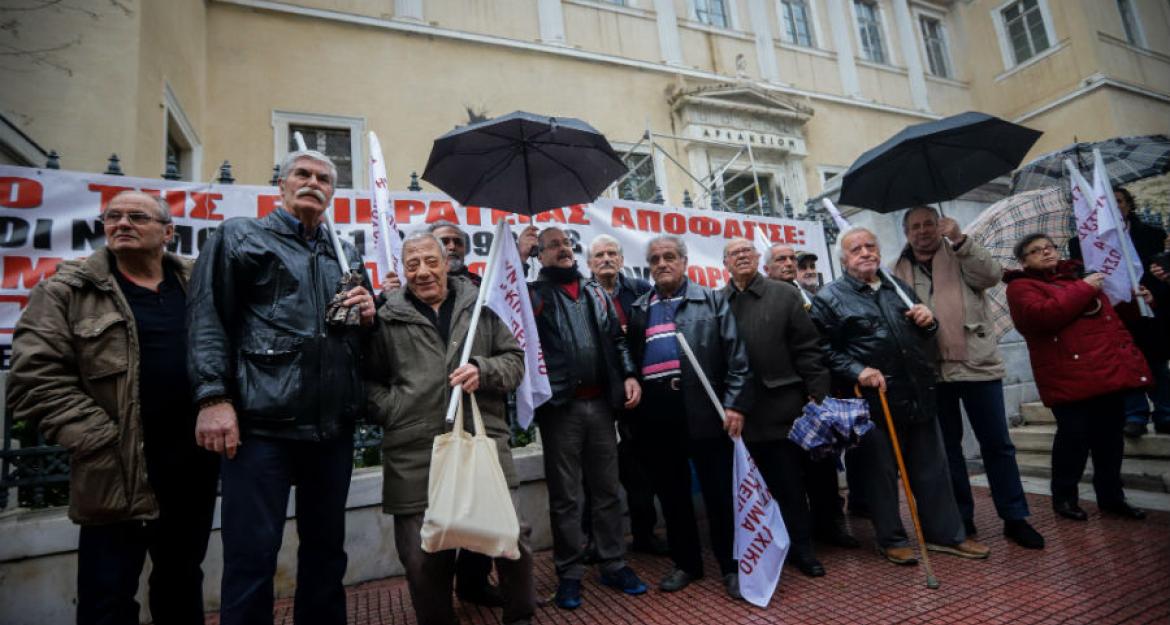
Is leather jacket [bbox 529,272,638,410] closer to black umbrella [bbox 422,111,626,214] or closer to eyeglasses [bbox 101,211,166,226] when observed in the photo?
black umbrella [bbox 422,111,626,214]

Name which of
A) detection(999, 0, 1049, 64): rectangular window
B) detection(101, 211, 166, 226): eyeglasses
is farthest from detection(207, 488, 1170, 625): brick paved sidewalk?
detection(999, 0, 1049, 64): rectangular window

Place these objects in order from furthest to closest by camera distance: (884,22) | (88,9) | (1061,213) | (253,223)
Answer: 1. (884,22)
2. (88,9)
3. (1061,213)
4. (253,223)

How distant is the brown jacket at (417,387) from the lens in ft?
8.13

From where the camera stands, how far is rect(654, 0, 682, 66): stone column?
450 inches

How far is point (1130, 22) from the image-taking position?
14.7 m

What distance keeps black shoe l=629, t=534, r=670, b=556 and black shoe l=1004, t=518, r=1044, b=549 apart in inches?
80.1

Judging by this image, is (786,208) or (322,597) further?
(786,208)

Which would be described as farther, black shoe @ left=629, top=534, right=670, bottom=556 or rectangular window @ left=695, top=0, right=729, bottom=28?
rectangular window @ left=695, top=0, right=729, bottom=28

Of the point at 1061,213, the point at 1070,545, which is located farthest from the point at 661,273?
the point at 1061,213

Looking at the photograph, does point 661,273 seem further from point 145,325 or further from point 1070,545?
point 1070,545

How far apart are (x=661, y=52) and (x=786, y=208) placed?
6.73 meters

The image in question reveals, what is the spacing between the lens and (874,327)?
3.37 metres

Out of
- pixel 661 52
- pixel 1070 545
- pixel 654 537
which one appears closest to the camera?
pixel 1070 545

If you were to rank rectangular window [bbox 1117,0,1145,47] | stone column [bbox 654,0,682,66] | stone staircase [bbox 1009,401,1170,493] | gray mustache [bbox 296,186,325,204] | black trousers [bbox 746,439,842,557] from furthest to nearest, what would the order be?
rectangular window [bbox 1117,0,1145,47], stone column [bbox 654,0,682,66], stone staircase [bbox 1009,401,1170,493], black trousers [bbox 746,439,842,557], gray mustache [bbox 296,186,325,204]
